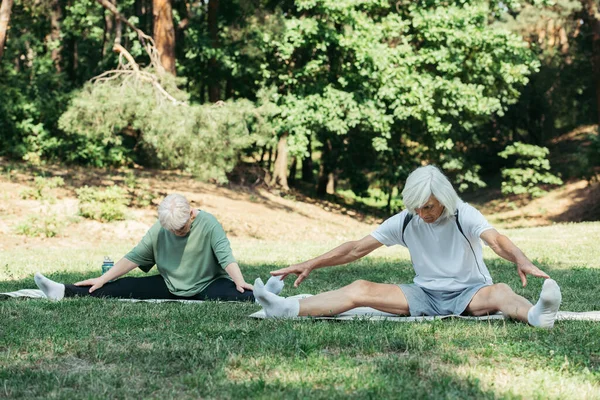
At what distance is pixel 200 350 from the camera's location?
4824 mm

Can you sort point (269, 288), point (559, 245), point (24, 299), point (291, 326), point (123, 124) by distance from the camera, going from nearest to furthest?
point (291, 326)
point (269, 288)
point (24, 299)
point (559, 245)
point (123, 124)

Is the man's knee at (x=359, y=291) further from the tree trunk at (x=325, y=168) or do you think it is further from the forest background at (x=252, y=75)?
the tree trunk at (x=325, y=168)

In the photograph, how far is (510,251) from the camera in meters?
5.47

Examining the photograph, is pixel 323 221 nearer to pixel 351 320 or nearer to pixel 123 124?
pixel 123 124

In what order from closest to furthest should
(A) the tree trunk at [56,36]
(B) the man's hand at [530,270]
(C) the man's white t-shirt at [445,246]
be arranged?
(B) the man's hand at [530,270] < (C) the man's white t-shirt at [445,246] < (A) the tree trunk at [56,36]

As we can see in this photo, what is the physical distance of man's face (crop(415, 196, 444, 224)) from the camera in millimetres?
5551

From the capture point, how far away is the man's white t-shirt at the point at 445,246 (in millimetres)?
5691

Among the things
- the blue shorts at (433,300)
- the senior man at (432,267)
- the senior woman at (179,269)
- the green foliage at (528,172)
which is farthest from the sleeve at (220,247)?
the green foliage at (528,172)

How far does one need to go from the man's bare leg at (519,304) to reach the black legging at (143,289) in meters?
2.41

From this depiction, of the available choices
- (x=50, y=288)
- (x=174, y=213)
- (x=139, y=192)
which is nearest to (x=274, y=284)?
(x=174, y=213)

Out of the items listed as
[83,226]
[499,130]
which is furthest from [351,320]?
[499,130]

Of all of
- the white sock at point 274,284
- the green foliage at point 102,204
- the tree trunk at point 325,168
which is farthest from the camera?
the tree trunk at point 325,168

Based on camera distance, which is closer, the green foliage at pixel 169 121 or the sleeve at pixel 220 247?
the sleeve at pixel 220 247

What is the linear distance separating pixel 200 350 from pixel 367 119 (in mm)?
19181
